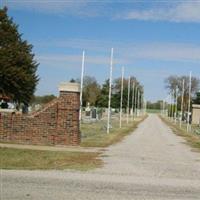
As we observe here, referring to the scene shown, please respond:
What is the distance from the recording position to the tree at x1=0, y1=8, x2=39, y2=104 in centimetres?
6172

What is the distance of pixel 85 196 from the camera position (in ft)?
34.3

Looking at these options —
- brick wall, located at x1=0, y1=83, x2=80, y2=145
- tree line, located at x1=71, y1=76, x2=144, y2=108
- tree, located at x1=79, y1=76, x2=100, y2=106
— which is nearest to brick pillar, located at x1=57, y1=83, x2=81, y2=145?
brick wall, located at x1=0, y1=83, x2=80, y2=145

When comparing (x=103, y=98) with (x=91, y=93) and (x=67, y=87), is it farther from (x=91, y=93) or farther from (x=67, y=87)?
(x=67, y=87)

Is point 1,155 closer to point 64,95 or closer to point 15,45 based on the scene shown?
point 64,95

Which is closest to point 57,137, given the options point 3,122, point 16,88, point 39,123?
point 39,123

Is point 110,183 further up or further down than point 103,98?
further down

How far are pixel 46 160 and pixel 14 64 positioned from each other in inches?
1842

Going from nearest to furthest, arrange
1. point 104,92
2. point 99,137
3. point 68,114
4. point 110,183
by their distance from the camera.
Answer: point 110,183 → point 68,114 → point 99,137 → point 104,92

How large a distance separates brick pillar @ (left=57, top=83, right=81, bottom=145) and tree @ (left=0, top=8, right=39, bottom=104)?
126 feet

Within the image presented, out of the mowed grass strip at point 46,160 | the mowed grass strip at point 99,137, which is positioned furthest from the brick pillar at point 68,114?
the mowed grass strip at point 46,160

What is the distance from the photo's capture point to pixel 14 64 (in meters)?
62.7

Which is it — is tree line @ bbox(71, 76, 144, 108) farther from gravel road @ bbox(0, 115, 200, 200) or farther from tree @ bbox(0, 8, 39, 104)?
gravel road @ bbox(0, 115, 200, 200)

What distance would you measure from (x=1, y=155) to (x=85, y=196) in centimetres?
774

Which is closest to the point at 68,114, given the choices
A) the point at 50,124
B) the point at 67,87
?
the point at 50,124
